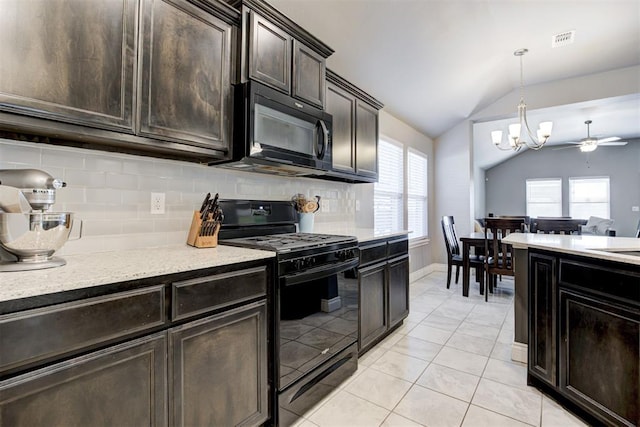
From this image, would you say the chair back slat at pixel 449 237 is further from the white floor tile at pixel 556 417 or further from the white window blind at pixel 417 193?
the white floor tile at pixel 556 417

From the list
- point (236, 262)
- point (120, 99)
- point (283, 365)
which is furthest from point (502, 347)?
point (120, 99)

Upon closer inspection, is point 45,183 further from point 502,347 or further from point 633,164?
point 633,164

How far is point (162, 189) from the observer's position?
5.82 feet

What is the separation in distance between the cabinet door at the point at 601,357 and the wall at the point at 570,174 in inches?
356

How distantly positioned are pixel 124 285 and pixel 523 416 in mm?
2114

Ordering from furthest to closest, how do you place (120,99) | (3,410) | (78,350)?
(120,99)
(78,350)
(3,410)

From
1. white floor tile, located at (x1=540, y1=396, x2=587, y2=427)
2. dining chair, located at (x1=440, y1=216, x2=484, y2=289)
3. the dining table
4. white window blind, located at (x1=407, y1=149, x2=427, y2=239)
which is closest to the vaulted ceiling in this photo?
white window blind, located at (x1=407, y1=149, x2=427, y2=239)

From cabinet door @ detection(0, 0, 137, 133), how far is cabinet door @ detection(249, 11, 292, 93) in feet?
2.10

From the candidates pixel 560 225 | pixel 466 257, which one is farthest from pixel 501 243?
pixel 560 225

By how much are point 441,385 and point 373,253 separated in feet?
3.25

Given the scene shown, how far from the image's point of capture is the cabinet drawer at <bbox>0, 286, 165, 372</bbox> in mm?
838

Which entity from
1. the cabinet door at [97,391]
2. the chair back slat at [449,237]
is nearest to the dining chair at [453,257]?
the chair back slat at [449,237]

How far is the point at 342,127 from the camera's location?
2719mm

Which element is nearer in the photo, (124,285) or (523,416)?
(124,285)
